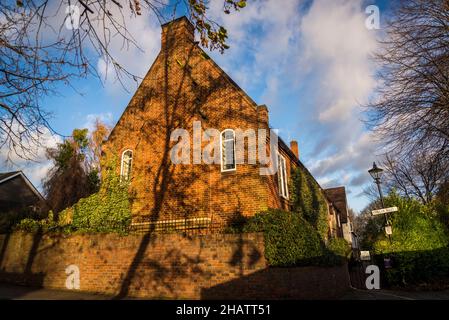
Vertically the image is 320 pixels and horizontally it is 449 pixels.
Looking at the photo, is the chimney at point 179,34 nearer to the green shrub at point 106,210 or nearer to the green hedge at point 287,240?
the green shrub at point 106,210

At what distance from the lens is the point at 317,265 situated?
34.3 feet

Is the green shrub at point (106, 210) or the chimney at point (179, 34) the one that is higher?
the chimney at point (179, 34)

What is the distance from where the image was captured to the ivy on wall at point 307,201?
16.2 meters

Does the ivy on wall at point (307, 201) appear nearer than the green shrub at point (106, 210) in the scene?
No

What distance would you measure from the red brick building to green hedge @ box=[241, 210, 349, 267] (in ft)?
5.71

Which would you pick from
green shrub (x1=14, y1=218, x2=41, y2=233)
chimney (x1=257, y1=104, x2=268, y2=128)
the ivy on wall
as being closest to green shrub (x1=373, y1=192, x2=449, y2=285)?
the ivy on wall

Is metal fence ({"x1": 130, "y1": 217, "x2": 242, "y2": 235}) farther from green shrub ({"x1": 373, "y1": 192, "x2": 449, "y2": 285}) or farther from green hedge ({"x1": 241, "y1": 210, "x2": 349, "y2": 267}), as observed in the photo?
green shrub ({"x1": 373, "y1": 192, "x2": 449, "y2": 285})

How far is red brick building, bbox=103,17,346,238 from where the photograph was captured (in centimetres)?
1290

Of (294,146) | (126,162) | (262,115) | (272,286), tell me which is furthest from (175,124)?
(294,146)

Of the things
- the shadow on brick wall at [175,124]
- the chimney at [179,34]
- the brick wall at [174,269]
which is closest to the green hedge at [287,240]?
the brick wall at [174,269]

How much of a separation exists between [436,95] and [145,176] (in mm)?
13003
